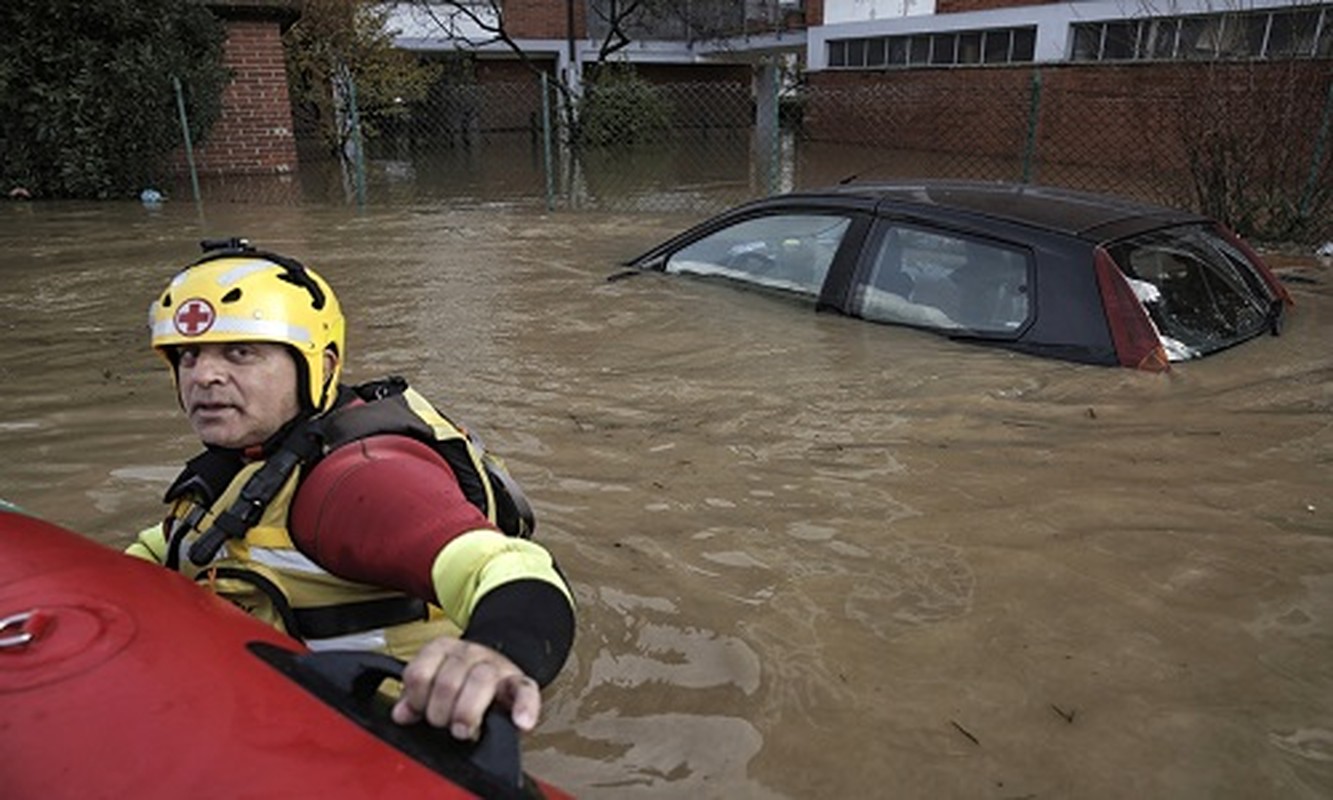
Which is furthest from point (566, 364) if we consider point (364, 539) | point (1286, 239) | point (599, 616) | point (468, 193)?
point (468, 193)

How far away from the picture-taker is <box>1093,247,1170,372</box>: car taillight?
4.38 m

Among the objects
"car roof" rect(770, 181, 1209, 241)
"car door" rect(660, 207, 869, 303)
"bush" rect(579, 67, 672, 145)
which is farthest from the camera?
"bush" rect(579, 67, 672, 145)

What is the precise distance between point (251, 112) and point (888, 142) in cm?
1403

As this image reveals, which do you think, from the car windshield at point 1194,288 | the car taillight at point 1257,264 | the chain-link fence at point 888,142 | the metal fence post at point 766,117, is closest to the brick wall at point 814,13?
the chain-link fence at point 888,142

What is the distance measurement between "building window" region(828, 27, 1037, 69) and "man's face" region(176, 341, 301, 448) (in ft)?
66.3

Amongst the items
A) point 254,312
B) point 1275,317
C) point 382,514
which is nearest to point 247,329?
point 254,312

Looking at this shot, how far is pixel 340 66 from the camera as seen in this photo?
Answer: 20.0 m

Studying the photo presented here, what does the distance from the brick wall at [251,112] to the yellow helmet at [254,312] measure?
14.2 metres

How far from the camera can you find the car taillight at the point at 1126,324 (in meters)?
4.38

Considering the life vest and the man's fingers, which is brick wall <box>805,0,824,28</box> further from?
the man's fingers

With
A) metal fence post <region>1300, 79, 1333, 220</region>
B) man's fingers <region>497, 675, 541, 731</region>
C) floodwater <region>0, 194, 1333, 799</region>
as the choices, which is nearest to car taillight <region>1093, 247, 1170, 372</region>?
floodwater <region>0, 194, 1333, 799</region>

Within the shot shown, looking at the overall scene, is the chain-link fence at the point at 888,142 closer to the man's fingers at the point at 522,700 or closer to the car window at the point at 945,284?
the car window at the point at 945,284

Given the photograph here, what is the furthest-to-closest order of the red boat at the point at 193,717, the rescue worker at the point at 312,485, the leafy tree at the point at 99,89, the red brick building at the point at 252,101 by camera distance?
the red brick building at the point at 252,101 < the leafy tree at the point at 99,89 < the rescue worker at the point at 312,485 < the red boat at the point at 193,717

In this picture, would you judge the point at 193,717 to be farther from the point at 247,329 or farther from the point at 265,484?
the point at 247,329
